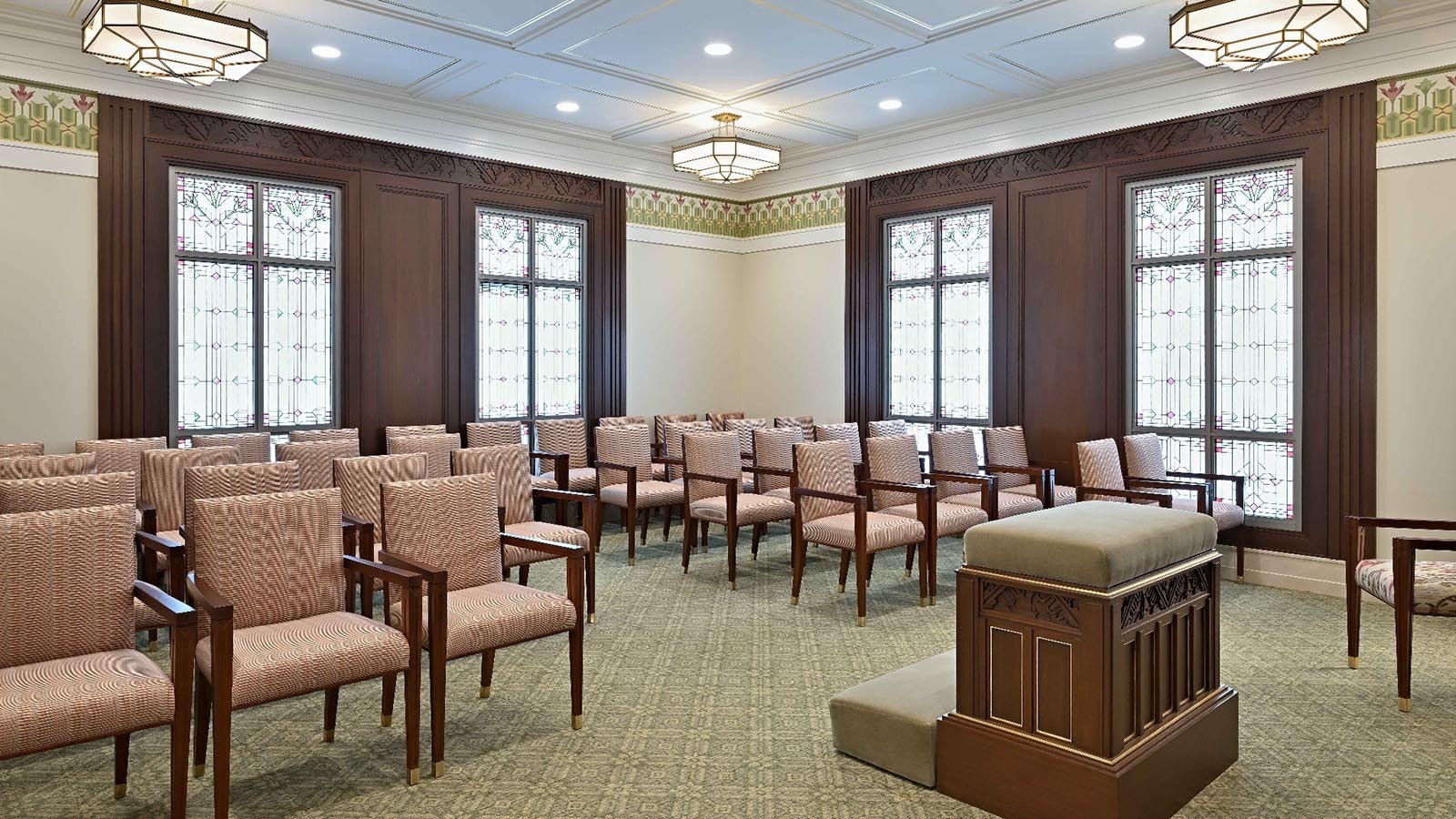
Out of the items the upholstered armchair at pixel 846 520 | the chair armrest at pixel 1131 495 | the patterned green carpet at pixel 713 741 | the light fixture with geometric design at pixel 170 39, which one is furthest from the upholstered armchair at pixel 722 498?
the light fixture with geometric design at pixel 170 39

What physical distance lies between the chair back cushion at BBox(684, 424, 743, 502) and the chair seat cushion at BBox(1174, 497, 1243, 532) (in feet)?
9.53

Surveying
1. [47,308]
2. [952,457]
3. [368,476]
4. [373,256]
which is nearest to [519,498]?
[368,476]

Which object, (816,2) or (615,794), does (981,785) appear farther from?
(816,2)

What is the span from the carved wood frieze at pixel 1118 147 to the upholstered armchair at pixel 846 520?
3204 millimetres

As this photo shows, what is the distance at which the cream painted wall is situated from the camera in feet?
19.8

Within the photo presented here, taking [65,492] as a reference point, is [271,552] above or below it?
below

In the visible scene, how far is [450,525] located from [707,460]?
3.20 meters

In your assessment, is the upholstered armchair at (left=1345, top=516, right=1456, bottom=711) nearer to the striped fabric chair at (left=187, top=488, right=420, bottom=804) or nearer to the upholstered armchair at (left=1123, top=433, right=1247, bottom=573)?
the upholstered armchair at (left=1123, top=433, right=1247, bottom=573)

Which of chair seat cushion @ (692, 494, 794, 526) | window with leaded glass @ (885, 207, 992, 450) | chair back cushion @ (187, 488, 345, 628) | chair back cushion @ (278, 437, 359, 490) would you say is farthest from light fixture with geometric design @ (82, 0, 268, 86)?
window with leaded glass @ (885, 207, 992, 450)

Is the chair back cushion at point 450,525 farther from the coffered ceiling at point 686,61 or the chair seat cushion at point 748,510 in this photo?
the coffered ceiling at point 686,61

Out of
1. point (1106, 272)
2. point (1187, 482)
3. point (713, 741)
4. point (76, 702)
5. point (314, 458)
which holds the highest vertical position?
point (1106, 272)

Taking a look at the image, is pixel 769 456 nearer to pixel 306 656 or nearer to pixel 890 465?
pixel 890 465

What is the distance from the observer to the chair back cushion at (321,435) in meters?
6.83

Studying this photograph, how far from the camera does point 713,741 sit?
3.56 m
